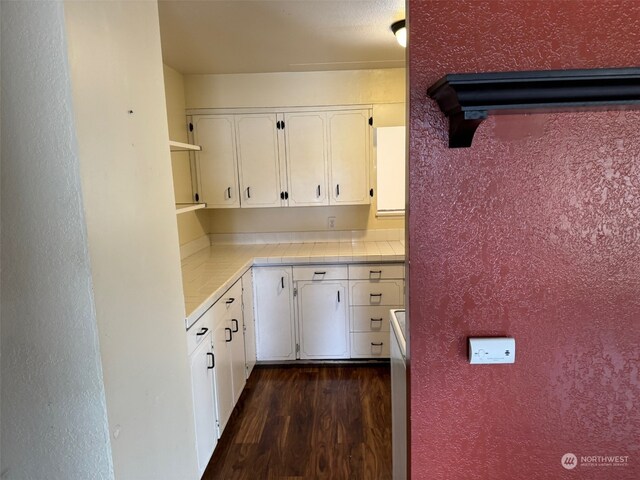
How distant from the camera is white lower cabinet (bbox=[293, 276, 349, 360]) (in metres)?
3.16

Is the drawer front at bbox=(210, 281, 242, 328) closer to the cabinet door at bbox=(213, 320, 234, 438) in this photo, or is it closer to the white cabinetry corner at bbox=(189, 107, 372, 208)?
the cabinet door at bbox=(213, 320, 234, 438)

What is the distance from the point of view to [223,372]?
7.72 ft

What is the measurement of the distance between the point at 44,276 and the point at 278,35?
1961 mm

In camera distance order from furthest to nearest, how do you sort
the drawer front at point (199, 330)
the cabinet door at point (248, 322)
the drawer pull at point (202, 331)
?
the cabinet door at point (248, 322) → the drawer pull at point (202, 331) → the drawer front at point (199, 330)

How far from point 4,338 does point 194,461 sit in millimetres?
1108

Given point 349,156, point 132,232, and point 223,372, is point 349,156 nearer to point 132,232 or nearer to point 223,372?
point 223,372

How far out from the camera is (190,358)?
1.82 meters

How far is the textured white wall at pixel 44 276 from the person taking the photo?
96cm

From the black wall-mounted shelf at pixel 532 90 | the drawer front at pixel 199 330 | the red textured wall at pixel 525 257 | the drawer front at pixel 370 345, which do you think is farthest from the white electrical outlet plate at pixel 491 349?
the drawer front at pixel 370 345

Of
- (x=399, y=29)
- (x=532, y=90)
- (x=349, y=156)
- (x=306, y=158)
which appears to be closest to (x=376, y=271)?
(x=349, y=156)

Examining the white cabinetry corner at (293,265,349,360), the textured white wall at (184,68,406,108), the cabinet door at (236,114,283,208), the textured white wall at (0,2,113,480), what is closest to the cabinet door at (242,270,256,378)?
the white cabinetry corner at (293,265,349,360)

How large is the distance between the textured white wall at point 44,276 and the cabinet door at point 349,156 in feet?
8.05

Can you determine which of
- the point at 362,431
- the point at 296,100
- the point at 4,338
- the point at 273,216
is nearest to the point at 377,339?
the point at 362,431

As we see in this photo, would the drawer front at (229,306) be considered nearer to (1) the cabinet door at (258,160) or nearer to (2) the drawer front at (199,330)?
(2) the drawer front at (199,330)
